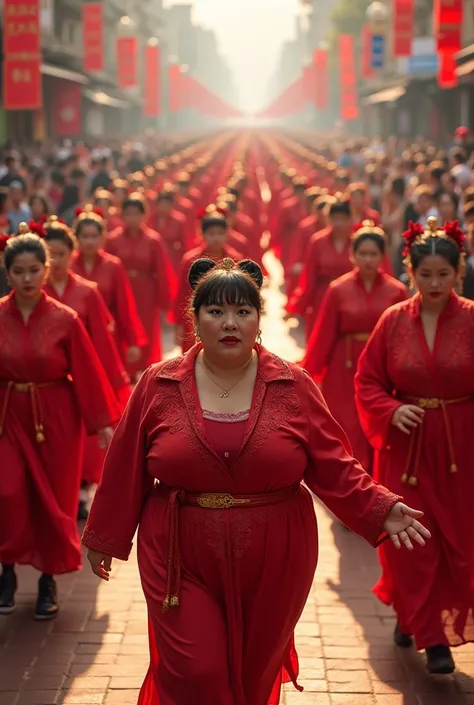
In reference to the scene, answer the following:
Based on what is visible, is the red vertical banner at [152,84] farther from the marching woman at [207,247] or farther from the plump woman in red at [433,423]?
the plump woman in red at [433,423]

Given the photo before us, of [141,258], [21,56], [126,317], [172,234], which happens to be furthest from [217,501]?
[21,56]

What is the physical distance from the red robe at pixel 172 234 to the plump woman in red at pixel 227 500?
1111cm

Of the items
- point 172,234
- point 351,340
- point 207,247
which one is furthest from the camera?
point 172,234

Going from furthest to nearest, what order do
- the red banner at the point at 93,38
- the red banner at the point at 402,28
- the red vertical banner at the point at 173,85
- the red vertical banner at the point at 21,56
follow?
the red vertical banner at the point at 173,85, the red banner at the point at 93,38, the red banner at the point at 402,28, the red vertical banner at the point at 21,56

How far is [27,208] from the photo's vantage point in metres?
13.1

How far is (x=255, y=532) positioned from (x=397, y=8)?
30.6m

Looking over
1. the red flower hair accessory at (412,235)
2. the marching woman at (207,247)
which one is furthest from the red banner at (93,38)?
the red flower hair accessory at (412,235)

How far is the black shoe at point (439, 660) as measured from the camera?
221 inches

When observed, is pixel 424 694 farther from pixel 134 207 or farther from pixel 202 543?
pixel 134 207

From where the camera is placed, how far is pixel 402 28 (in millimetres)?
33375

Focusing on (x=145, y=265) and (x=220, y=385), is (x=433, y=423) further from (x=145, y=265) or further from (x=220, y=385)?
(x=145, y=265)

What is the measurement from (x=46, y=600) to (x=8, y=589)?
8.8 inches

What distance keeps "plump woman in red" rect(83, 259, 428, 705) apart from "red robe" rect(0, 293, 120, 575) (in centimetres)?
194

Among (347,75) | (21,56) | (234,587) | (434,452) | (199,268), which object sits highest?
(347,75)
